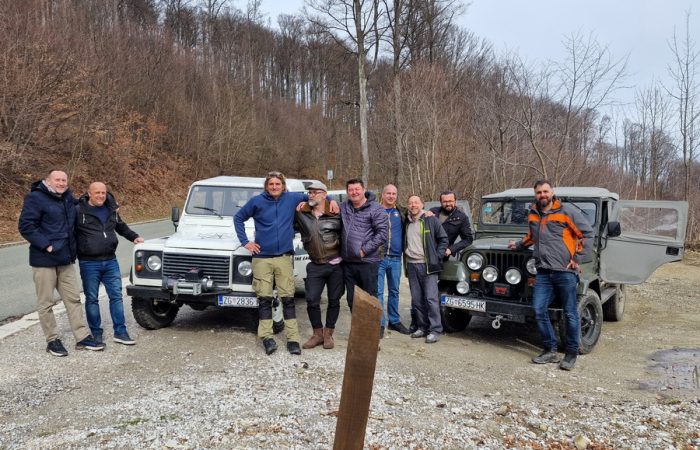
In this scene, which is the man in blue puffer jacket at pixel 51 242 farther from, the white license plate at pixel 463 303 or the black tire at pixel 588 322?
the black tire at pixel 588 322

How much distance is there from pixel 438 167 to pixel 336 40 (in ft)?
33.4

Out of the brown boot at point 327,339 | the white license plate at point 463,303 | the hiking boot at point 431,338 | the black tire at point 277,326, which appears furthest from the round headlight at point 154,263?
the white license plate at point 463,303

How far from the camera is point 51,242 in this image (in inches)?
198

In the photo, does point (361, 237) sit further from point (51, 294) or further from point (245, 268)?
point (51, 294)

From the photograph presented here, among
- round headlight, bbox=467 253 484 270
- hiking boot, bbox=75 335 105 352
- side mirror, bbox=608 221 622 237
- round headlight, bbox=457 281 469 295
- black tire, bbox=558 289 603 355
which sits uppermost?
side mirror, bbox=608 221 622 237

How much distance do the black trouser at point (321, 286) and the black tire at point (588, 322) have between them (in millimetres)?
2399

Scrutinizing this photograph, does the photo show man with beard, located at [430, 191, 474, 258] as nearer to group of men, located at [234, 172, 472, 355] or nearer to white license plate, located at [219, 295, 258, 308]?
group of men, located at [234, 172, 472, 355]

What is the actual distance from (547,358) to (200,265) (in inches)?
156

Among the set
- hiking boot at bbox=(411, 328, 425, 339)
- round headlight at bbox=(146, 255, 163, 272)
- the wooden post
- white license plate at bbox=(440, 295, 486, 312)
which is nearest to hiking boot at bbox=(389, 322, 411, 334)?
hiking boot at bbox=(411, 328, 425, 339)

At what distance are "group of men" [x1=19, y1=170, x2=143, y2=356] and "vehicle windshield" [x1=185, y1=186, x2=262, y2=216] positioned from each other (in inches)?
62.3

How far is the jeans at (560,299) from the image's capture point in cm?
505

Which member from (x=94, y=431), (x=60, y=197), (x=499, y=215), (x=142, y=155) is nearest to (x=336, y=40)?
(x=142, y=155)

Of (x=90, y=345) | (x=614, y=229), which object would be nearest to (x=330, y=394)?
(x=90, y=345)

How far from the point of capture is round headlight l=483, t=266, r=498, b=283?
19.1ft
